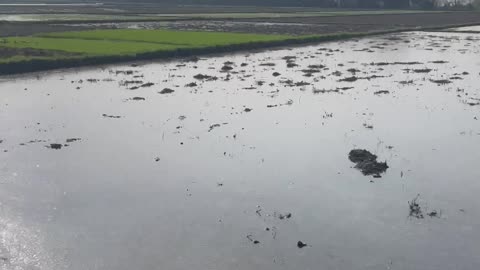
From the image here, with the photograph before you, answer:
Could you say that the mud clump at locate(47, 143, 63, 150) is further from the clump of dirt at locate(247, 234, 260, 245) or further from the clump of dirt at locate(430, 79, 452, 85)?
the clump of dirt at locate(430, 79, 452, 85)

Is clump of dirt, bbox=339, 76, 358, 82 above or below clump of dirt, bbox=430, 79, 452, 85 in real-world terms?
above

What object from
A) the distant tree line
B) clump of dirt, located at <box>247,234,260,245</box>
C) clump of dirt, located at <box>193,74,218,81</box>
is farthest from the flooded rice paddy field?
the distant tree line

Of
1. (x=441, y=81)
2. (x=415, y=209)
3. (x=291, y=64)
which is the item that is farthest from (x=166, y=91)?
(x=415, y=209)

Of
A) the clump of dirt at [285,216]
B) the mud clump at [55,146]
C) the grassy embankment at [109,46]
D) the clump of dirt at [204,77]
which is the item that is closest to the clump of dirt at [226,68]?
the clump of dirt at [204,77]

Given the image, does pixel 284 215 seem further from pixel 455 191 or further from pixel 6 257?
pixel 6 257

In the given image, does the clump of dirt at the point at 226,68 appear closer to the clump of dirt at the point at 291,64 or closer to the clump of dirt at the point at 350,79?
the clump of dirt at the point at 291,64

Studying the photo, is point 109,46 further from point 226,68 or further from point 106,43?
point 226,68
